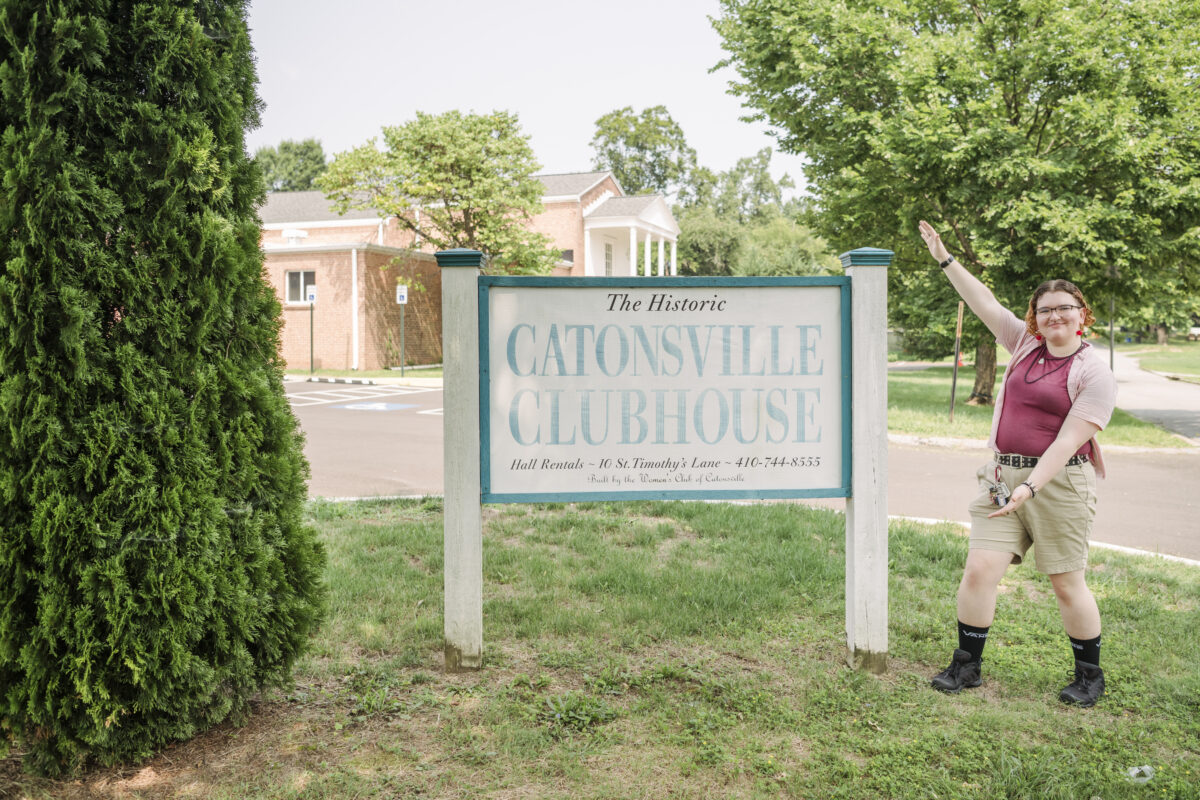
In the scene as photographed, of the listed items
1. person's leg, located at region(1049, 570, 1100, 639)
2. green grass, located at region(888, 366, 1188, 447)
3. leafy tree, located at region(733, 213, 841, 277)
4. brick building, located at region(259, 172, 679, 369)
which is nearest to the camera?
person's leg, located at region(1049, 570, 1100, 639)

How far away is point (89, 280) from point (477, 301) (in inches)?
60.5

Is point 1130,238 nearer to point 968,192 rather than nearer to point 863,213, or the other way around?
point 968,192

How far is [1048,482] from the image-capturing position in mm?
3488

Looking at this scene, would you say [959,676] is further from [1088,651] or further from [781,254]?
[781,254]

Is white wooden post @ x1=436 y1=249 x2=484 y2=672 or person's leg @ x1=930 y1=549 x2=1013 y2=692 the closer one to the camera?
person's leg @ x1=930 y1=549 x2=1013 y2=692

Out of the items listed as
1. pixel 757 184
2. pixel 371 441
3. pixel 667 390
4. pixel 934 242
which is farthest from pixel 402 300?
pixel 757 184

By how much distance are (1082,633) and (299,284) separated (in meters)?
28.0

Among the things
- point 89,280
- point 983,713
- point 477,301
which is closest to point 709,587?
point 983,713

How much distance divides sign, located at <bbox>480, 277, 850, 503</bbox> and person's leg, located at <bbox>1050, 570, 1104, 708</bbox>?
1.01m

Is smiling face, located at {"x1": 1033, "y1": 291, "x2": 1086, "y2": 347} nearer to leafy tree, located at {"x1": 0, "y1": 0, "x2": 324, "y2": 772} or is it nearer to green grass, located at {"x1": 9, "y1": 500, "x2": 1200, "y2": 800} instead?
green grass, located at {"x1": 9, "y1": 500, "x2": 1200, "y2": 800}

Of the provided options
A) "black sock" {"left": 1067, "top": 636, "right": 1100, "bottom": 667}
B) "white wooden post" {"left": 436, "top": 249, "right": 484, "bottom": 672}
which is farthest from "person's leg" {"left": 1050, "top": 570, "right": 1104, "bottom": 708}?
"white wooden post" {"left": 436, "top": 249, "right": 484, "bottom": 672}

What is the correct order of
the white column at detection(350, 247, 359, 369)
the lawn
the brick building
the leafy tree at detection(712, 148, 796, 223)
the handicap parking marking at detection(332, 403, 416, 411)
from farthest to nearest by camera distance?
1. the leafy tree at detection(712, 148, 796, 223)
2. the lawn
3. the brick building
4. the white column at detection(350, 247, 359, 369)
5. the handicap parking marking at detection(332, 403, 416, 411)

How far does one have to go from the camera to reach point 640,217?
1599 inches

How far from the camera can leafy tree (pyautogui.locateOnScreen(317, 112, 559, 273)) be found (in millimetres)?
27969
